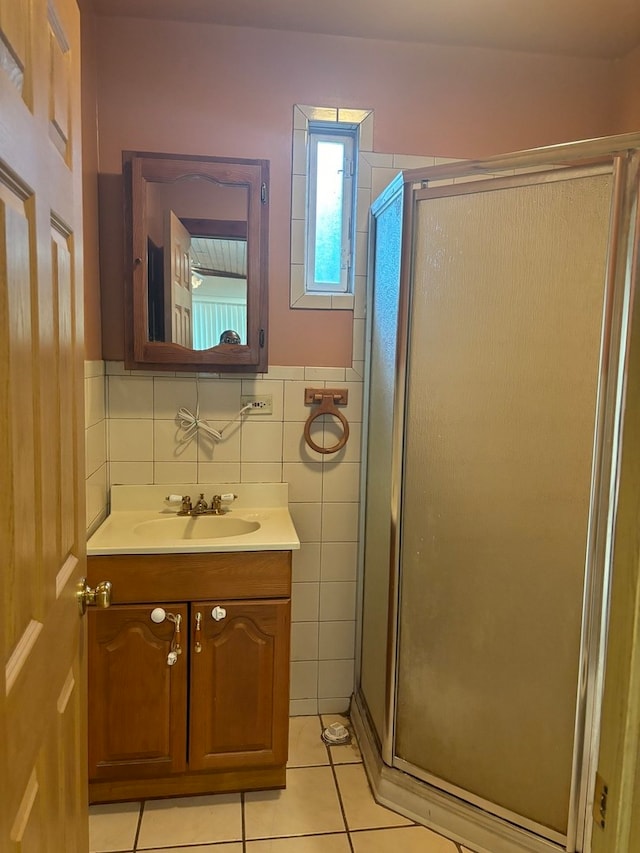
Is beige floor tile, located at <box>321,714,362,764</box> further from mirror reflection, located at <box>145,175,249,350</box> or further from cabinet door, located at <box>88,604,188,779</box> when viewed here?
mirror reflection, located at <box>145,175,249,350</box>

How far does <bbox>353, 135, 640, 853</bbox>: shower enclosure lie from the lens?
1.57 meters

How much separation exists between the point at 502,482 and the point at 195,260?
1291 mm

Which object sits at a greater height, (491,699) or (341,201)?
(341,201)

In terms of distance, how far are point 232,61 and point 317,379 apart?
1.20m

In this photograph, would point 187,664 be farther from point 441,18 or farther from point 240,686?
point 441,18

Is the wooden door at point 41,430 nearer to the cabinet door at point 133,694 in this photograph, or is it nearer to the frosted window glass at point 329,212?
the cabinet door at point 133,694

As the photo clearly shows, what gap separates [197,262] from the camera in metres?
2.14

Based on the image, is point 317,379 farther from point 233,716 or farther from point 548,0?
point 548,0

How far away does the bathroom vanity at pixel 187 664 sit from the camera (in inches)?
74.8

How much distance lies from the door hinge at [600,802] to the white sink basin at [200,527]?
1.56 m

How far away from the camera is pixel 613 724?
0.70m

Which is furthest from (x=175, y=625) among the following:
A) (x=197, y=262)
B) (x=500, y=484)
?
(x=197, y=262)

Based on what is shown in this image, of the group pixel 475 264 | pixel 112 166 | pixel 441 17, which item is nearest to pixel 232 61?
pixel 112 166

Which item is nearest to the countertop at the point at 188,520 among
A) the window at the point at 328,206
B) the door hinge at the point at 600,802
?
the window at the point at 328,206
